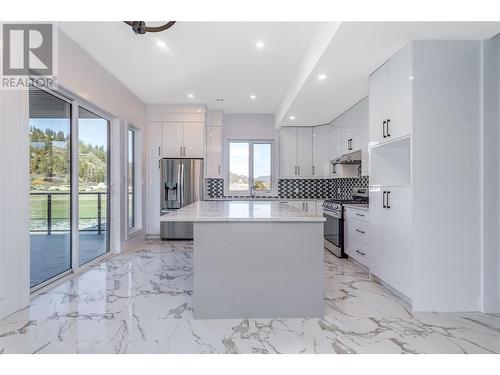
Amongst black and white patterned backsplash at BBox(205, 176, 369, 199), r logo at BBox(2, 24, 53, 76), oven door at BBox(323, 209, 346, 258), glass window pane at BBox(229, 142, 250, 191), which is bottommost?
oven door at BBox(323, 209, 346, 258)

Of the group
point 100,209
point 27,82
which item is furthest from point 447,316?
point 100,209

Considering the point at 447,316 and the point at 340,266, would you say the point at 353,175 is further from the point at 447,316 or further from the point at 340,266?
the point at 447,316

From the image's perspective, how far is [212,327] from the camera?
6.97 ft

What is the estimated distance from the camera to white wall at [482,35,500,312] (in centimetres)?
239

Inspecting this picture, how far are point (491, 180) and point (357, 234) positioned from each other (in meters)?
1.62

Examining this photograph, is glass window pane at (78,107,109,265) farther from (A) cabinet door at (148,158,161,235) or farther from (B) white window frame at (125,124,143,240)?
(A) cabinet door at (148,158,161,235)

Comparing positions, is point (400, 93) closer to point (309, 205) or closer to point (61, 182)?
point (309, 205)

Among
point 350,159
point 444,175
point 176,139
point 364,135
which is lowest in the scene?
point 444,175

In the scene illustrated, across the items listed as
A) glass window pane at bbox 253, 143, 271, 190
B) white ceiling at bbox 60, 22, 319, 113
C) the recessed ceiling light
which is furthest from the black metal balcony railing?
glass window pane at bbox 253, 143, 271, 190

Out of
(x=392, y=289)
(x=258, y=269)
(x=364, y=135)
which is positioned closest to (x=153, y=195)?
(x=258, y=269)

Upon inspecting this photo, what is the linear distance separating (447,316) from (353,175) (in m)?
2.82

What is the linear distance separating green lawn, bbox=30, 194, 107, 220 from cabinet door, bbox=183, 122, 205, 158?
6.15ft

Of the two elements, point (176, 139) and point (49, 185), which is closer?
point (49, 185)

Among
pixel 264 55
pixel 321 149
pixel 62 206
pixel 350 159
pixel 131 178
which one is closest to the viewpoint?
pixel 62 206
